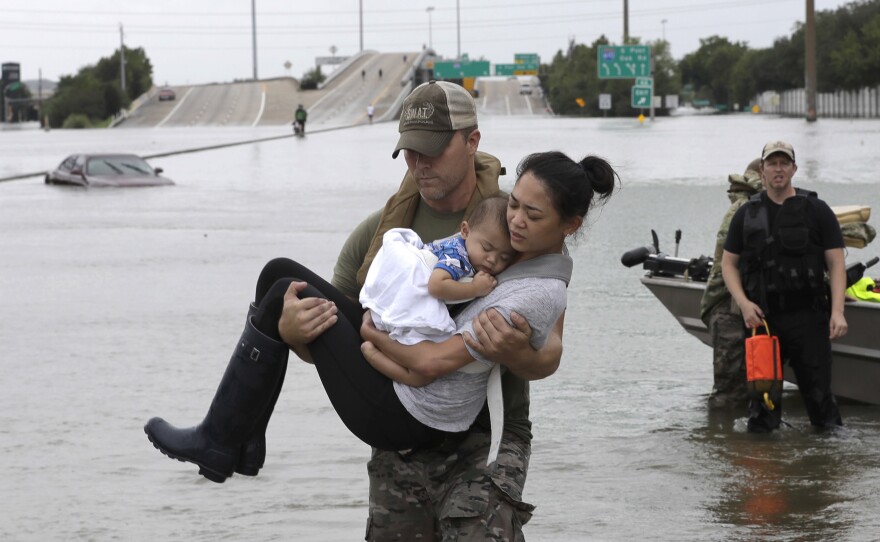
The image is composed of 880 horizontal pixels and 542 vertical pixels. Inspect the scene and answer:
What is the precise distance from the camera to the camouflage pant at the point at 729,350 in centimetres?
951

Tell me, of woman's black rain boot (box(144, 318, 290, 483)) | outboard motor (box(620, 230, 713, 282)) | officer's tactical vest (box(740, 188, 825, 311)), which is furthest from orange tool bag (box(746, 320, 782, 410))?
woman's black rain boot (box(144, 318, 290, 483))

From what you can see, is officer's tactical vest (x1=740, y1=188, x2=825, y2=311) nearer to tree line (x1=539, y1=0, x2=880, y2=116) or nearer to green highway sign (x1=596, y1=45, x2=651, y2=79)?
tree line (x1=539, y1=0, x2=880, y2=116)

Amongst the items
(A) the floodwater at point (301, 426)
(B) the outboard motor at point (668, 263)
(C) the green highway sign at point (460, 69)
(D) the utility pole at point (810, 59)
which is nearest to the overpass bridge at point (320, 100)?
(C) the green highway sign at point (460, 69)

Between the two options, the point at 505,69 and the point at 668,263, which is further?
the point at 505,69

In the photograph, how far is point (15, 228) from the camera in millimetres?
24891

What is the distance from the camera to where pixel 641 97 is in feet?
316

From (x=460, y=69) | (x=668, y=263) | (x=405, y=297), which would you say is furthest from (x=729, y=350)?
(x=460, y=69)

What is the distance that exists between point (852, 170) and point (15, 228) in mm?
19235

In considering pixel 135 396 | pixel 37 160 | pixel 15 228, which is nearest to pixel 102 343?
pixel 135 396

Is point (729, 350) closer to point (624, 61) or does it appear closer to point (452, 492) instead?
point (452, 492)

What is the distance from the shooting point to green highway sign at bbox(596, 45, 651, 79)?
107 meters

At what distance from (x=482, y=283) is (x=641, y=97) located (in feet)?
308

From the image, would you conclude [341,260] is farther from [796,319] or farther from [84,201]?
[84,201]

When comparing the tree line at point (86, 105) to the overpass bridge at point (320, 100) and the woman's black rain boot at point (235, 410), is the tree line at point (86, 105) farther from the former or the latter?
the woman's black rain boot at point (235, 410)
